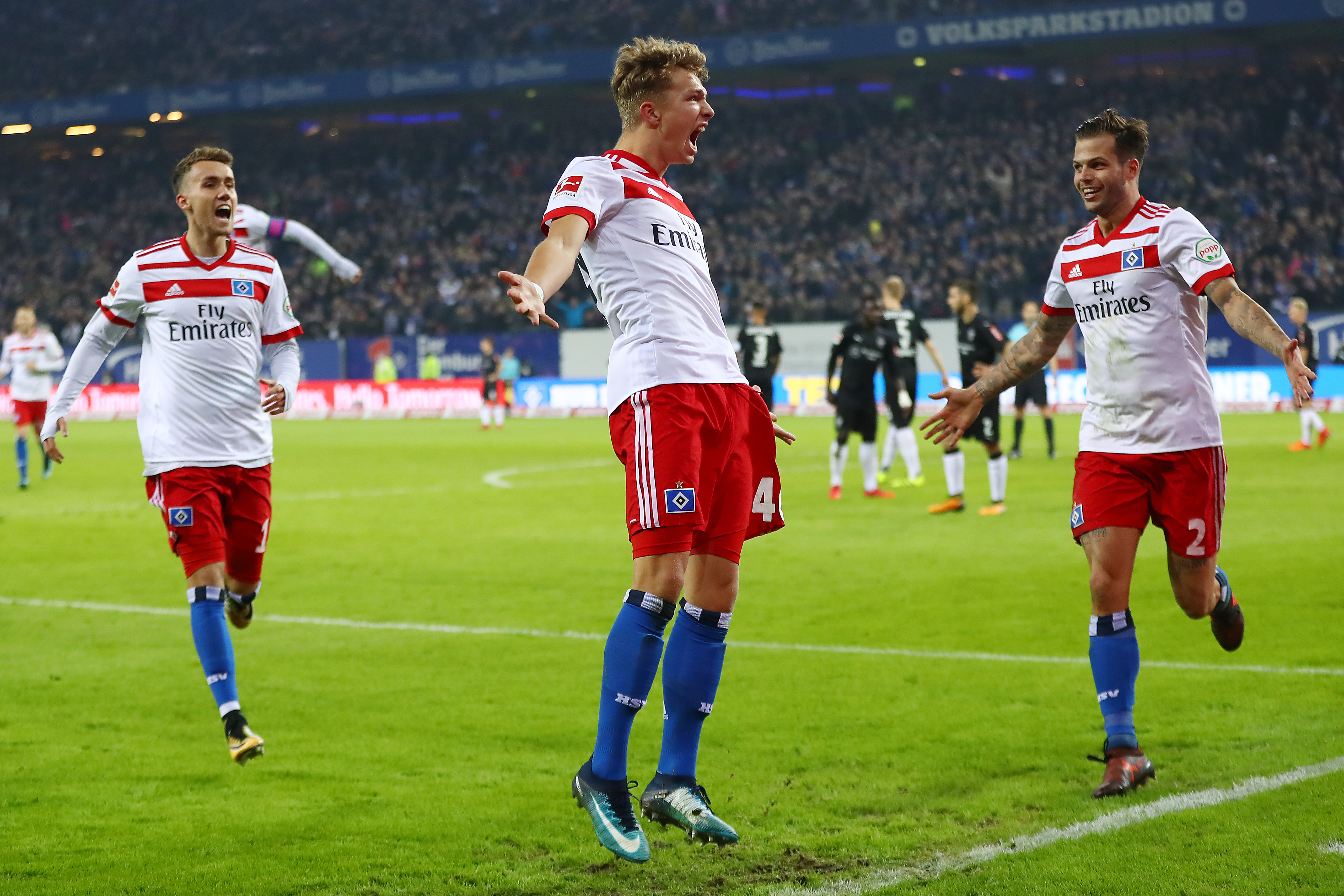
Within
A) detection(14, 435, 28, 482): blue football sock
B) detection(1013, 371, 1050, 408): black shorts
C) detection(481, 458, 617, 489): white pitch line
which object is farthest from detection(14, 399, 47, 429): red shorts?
detection(1013, 371, 1050, 408): black shorts

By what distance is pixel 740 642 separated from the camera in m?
8.31

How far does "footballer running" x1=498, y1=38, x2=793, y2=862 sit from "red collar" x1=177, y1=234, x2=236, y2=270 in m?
2.54

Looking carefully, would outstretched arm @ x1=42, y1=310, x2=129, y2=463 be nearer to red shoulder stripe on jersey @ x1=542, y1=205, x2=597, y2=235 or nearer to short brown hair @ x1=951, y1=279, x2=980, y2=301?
red shoulder stripe on jersey @ x1=542, y1=205, x2=597, y2=235

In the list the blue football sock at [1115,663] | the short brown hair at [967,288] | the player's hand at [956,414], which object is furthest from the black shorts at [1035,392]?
the blue football sock at [1115,663]

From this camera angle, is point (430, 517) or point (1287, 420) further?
point (1287, 420)

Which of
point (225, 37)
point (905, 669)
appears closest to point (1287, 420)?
point (905, 669)

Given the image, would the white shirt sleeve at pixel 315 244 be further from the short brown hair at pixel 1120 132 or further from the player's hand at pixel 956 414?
the short brown hair at pixel 1120 132

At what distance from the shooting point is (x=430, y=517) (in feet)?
49.9

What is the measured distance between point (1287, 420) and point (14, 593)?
80.6 feet

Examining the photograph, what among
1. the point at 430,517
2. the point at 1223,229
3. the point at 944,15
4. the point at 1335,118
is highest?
the point at 944,15

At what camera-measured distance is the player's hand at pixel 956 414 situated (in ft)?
18.6

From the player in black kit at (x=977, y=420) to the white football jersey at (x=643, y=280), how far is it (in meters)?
8.83

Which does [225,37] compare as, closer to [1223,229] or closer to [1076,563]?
[1223,229]

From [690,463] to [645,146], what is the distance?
40.3 inches
